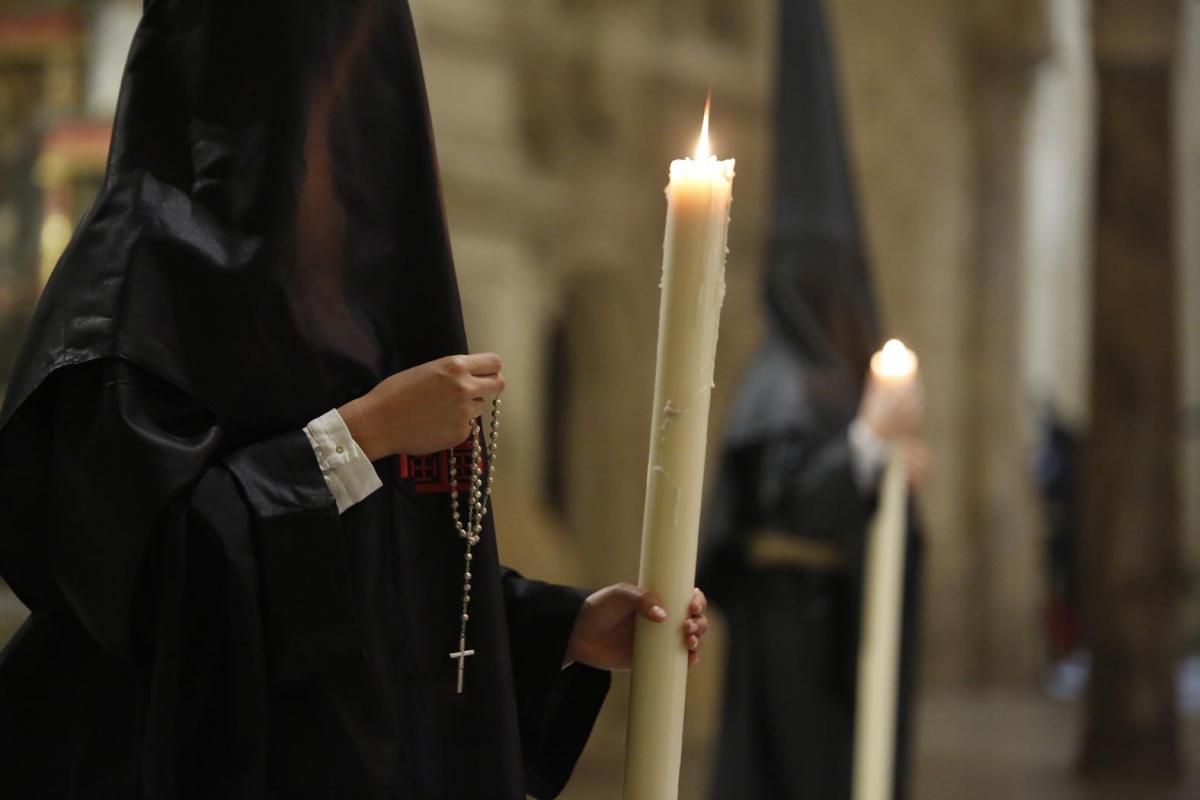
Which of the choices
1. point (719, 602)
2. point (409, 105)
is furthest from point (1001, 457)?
point (409, 105)

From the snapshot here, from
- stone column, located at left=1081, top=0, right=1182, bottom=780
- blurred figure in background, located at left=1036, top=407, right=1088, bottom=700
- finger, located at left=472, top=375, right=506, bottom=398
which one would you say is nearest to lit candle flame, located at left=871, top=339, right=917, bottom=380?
finger, located at left=472, top=375, right=506, bottom=398

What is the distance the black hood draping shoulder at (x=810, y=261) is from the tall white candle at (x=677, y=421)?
3.57 meters

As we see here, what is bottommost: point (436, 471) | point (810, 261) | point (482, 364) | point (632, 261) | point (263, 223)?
point (436, 471)

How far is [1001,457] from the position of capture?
12.3m

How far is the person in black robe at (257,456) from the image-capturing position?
1.41 m

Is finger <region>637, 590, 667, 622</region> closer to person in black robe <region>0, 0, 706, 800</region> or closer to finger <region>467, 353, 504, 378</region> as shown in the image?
person in black robe <region>0, 0, 706, 800</region>

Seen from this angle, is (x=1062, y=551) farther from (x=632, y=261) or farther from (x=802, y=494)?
(x=802, y=494)

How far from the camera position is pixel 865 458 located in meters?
4.43

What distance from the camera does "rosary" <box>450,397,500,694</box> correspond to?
4.93 feet

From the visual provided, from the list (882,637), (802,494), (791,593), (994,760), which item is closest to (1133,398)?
(994,760)

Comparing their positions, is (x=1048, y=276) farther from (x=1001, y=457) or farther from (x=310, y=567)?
(x=310, y=567)

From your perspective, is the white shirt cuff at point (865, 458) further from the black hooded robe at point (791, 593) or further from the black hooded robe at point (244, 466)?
the black hooded robe at point (244, 466)

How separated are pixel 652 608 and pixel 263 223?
0.56 m

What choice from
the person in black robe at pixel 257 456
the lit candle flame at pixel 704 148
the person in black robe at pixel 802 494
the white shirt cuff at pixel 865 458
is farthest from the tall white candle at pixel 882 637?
the person in black robe at pixel 802 494
